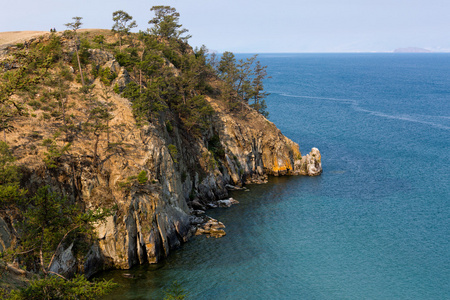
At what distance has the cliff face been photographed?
5272 cm

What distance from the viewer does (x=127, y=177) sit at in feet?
187

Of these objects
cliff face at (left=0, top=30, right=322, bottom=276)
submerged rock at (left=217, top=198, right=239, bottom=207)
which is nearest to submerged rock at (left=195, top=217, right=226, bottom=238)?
cliff face at (left=0, top=30, right=322, bottom=276)

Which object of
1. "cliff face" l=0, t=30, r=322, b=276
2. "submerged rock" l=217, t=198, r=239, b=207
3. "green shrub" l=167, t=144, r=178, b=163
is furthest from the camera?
"submerged rock" l=217, t=198, r=239, b=207

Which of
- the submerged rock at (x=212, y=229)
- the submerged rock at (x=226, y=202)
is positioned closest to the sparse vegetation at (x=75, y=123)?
the submerged rock at (x=226, y=202)

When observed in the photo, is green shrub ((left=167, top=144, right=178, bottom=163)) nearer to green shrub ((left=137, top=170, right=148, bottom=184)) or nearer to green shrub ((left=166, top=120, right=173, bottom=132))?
green shrub ((left=166, top=120, right=173, bottom=132))

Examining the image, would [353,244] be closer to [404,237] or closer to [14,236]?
[404,237]

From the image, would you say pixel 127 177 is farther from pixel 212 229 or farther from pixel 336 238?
pixel 336 238

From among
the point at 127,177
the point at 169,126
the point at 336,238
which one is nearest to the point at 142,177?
the point at 127,177

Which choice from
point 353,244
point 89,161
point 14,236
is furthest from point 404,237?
point 14,236

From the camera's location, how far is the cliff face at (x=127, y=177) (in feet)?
173

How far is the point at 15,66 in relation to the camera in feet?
219

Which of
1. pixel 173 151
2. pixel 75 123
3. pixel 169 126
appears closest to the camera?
pixel 75 123

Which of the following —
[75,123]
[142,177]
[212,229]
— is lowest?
[212,229]

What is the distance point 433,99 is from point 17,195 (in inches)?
8100
